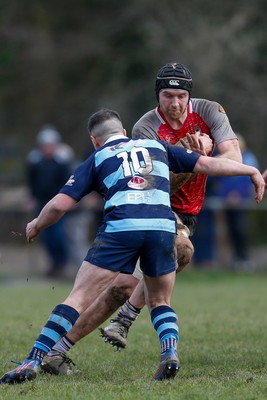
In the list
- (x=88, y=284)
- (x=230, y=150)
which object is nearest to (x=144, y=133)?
(x=230, y=150)

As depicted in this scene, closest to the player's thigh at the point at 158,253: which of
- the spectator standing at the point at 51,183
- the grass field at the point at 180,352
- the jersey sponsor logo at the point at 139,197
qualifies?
the jersey sponsor logo at the point at 139,197

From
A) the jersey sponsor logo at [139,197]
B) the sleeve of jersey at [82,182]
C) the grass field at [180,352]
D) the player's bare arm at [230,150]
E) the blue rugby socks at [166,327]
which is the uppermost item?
the player's bare arm at [230,150]

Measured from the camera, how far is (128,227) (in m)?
6.72

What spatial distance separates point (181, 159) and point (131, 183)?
0.42 meters

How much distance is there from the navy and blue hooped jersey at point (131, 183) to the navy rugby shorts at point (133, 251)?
5 cm

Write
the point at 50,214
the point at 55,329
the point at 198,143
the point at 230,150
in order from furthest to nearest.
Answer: the point at 230,150
the point at 198,143
the point at 50,214
the point at 55,329

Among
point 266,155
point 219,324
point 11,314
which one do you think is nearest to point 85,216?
point 266,155

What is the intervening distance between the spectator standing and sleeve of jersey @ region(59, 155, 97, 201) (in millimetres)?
10276

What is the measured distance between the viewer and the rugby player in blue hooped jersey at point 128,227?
22.1 feet

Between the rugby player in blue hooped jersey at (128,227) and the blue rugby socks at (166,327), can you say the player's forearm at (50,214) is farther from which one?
the blue rugby socks at (166,327)

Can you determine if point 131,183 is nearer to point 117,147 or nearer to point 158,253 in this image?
point 117,147

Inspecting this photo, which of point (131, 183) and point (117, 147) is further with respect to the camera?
point (117, 147)

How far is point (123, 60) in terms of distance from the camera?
2314cm

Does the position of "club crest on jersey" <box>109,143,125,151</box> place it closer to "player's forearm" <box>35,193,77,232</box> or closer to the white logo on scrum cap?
"player's forearm" <box>35,193,77,232</box>
